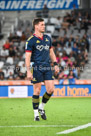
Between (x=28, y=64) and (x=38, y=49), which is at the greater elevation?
(x=38, y=49)

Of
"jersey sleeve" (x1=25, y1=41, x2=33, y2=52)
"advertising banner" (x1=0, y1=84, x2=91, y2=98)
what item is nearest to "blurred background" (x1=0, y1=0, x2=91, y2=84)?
"advertising banner" (x1=0, y1=84, x2=91, y2=98)

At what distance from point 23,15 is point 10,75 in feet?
25.3

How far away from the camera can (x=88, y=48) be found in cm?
2234

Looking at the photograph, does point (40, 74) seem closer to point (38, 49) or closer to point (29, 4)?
point (38, 49)

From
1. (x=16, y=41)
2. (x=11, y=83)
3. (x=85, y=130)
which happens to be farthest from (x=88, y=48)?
(x=85, y=130)

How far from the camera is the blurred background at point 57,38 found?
20781 millimetres

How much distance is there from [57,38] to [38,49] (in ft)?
48.2

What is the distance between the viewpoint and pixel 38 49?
8.32 m

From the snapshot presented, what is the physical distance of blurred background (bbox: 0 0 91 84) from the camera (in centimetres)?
2078

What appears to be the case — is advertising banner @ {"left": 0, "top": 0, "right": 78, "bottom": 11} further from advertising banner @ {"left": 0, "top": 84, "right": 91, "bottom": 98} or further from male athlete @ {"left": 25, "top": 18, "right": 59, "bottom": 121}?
male athlete @ {"left": 25, "top": 18, "right": 59, "bottom": 121}

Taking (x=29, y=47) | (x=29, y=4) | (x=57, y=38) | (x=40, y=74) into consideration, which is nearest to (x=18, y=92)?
(x=57, y=38)

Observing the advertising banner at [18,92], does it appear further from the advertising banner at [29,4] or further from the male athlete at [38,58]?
the male athlete at [38,58]

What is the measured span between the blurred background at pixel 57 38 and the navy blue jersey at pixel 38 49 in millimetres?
11138

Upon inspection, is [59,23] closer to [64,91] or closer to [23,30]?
[23,30]
